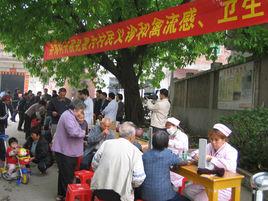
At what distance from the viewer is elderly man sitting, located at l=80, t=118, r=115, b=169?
23.4 feet

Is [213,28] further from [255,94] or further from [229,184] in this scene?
[255,94]

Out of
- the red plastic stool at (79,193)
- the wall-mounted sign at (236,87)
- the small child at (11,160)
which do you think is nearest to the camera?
the red plastic stool at (79,193)

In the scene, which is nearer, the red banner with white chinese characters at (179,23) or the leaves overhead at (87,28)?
the red banner with white chinese characters at (179,23)

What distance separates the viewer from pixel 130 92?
46.2ft

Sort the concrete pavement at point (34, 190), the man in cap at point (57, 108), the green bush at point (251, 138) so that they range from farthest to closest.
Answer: the man in cap at point (57, 108)
the green bush at point (251, 138)
the concrete pavement at point (34, 190)

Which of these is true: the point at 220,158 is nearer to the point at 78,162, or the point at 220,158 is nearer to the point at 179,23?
the point at 78,162

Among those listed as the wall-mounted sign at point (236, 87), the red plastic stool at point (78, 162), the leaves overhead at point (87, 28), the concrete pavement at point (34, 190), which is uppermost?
the leaves overhead at point (87, 28)

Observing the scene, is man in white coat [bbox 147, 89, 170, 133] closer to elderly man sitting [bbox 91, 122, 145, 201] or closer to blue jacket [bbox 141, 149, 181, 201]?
blue jacket [bbox 141, 149, 181, 201]

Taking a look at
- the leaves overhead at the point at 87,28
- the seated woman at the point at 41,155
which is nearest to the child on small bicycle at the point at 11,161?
the seated woman at the point at 41,155

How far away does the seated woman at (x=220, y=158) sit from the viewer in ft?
17.6

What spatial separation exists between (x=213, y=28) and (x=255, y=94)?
497 centimetres

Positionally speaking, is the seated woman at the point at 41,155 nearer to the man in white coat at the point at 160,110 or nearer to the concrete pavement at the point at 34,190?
the concrete pavement at the point at 34,190

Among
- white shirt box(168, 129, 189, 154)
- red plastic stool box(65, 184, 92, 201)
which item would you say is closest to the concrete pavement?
red plastic stool box(65, 184, 92, 201)

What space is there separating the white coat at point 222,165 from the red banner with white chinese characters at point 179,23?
6.84ft
